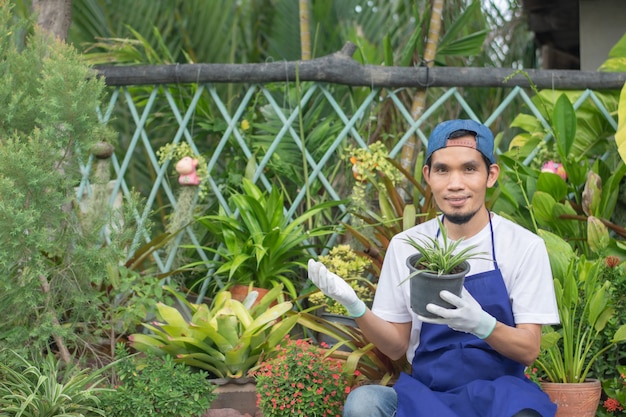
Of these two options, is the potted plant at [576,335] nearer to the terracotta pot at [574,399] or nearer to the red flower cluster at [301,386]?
the terracotta pot at [574,399]

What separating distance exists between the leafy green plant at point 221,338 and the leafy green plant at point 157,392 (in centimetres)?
18

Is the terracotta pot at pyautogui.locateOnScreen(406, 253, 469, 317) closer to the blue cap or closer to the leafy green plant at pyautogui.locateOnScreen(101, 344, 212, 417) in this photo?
the blue cap

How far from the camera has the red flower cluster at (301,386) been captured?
270 centimetres

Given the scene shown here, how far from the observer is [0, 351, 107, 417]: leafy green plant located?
106 inches

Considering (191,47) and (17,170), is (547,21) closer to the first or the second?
(191,47)

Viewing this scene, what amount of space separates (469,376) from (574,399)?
655mm

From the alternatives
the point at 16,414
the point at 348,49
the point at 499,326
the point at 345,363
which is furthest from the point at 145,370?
the point at 348,49

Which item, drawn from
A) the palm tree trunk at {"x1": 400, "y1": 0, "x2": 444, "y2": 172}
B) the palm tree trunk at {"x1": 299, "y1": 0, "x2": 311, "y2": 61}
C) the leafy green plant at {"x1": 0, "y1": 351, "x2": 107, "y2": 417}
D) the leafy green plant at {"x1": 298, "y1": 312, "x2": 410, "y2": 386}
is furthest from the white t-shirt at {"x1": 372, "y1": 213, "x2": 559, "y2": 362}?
the palm tree trunk at {"x1": 299, "y1": 0, "x2": 311, "y2": 61}

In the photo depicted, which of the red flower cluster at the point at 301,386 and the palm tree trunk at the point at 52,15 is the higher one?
the palm tree trunk at the point at 52,15

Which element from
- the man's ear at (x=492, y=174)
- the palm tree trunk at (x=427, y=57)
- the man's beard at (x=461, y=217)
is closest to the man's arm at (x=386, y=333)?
the man's beard at (x=461, y=217)

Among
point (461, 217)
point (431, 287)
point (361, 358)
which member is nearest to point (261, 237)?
point (361, 358)

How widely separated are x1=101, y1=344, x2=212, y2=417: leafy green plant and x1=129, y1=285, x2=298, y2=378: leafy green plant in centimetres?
18

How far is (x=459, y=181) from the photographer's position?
7.77ft

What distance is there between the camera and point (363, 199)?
154 inches
